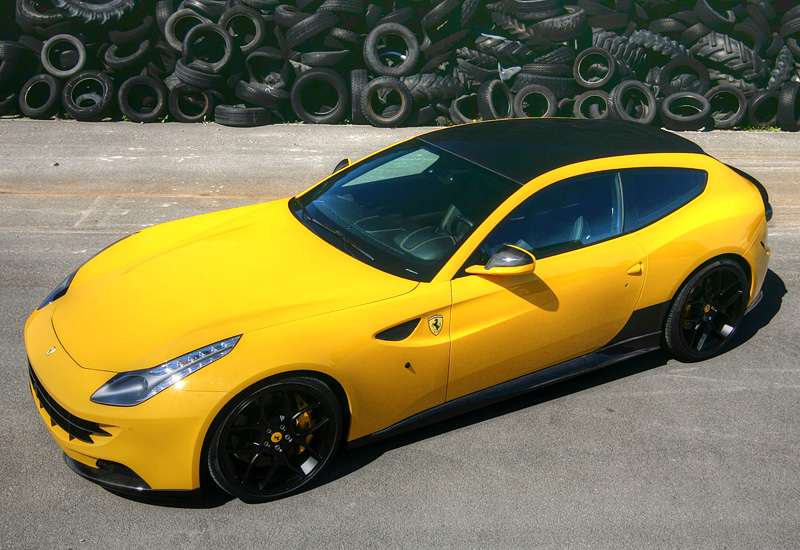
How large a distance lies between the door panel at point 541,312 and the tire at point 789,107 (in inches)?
367

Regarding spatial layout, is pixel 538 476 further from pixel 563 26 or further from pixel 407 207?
pixel 563 26

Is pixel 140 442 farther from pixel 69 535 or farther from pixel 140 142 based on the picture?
pixel 140 142

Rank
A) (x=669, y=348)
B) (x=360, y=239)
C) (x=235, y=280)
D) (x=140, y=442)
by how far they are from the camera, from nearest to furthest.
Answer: (x=140, y=442) → (x=235, y=280) → (x=360, y=239) → (x=669, y=348)

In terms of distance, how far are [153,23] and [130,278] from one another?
9.50m

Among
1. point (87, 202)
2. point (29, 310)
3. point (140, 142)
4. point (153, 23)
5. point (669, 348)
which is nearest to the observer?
point (669, 348)

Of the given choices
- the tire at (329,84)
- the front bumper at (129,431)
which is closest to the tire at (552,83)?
the tire at (329,84)

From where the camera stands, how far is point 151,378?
11.2 ft

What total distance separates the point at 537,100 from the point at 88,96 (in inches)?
295

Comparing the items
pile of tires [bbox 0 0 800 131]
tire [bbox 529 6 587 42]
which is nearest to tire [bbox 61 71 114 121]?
pile of tires [bbox 0 0 800 131]

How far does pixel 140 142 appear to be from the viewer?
10.9 metres

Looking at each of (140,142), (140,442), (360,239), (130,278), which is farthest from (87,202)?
(140,442)

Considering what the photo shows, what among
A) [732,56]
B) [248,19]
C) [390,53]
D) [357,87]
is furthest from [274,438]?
[732,56]

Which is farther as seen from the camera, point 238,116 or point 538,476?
point 238,116

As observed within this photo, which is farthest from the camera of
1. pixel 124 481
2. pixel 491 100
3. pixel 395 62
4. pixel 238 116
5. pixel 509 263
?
pixel 395 62
